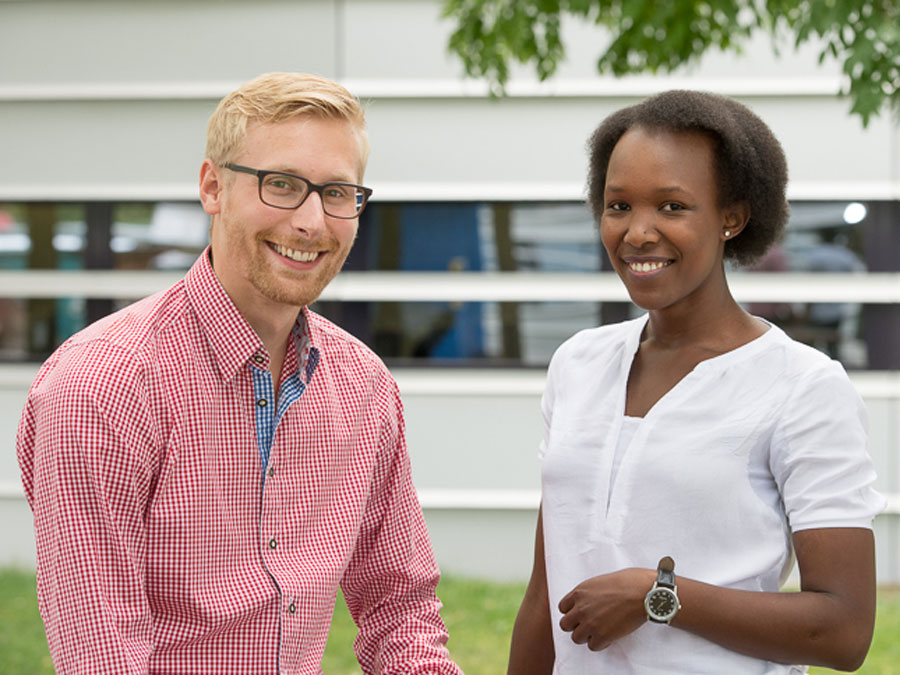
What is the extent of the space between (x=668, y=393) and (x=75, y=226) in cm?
667

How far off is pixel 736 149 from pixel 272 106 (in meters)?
0.87

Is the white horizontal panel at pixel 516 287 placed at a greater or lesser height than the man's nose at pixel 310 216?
lesser

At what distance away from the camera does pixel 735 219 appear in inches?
82.6

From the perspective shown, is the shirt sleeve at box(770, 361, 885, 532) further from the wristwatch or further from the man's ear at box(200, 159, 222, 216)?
the man's ear at box(200, 159, 222, 216)

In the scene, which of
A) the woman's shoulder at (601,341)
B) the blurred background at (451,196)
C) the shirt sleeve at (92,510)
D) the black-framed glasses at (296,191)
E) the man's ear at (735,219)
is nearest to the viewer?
the shirt sleeve at (92,510)

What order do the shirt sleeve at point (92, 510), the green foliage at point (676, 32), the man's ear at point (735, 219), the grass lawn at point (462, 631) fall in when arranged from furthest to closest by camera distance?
the grass lawn at point (462, 631) < the green foliage at point (676, 32) < the man's ear at point (735, 219) < the shirt sleeve at point (92, 510)

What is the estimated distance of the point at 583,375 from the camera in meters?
2.23

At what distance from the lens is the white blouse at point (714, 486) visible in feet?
6.09

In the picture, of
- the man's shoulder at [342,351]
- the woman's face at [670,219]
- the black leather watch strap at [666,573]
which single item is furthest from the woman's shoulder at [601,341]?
the black leather watch strap at [666,573]

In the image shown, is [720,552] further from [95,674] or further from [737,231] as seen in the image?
[95,674]

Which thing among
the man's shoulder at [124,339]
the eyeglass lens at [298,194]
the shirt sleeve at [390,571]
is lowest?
the shirt sleeve at [390,571]

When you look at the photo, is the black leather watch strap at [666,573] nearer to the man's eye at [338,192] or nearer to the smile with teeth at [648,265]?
the smile with teeth at [648,265]

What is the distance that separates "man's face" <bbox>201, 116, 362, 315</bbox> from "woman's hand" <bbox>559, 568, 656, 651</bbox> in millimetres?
746

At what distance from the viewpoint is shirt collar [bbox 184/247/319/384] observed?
200 centimetres
